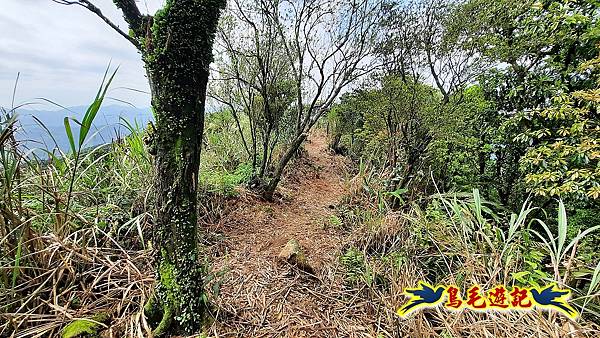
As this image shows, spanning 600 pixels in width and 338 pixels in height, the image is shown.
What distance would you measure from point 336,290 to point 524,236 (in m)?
1.31

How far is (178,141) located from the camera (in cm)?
131

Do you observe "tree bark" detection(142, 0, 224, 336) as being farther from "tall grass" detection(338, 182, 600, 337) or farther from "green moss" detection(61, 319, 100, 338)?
"tall grass" detection(338, 182, 600, 337)

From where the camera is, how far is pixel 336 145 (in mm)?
9570

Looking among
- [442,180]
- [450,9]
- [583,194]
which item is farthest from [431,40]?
[583,194]

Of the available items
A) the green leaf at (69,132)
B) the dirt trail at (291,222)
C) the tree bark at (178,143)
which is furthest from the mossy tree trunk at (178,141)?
the dirt trail at (291,222)

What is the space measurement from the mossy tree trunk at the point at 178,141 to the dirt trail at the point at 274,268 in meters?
0.30

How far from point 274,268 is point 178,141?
4.86 ft

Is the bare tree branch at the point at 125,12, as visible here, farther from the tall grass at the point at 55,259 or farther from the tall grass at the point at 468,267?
the tall grass at the point at 468,267

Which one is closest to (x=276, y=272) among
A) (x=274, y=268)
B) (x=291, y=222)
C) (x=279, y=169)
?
(x=274, y=268)

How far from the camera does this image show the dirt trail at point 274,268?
173 centimetres

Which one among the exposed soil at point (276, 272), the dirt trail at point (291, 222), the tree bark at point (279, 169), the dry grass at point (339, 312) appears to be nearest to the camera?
the dry grass at point (339, 312)

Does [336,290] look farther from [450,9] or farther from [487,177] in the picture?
[450,9]

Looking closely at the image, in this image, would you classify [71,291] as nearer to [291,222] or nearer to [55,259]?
[55,259]

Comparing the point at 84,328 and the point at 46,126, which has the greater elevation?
the point at 46,126
